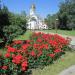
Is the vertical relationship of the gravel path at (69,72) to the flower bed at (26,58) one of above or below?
below

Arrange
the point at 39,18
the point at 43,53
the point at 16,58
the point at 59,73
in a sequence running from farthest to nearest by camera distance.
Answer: the point at 39,18, the point at 43,53, the point at 59,73, the point at 16,58

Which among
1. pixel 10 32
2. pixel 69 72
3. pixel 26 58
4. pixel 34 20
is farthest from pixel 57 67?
pixel 34 20

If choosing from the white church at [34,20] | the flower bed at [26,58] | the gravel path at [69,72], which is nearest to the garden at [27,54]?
the flower bed at [26,58]

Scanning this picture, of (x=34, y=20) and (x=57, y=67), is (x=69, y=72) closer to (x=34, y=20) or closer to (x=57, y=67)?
(x=57, y=67)

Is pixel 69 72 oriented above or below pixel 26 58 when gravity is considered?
below

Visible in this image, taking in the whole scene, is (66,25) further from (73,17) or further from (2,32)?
(2,32)

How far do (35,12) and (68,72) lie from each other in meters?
101

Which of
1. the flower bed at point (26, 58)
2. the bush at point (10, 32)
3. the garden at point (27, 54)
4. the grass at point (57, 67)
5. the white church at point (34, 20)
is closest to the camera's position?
the flower bed at point (26, 58)

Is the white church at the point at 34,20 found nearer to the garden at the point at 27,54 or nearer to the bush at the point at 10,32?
the garden at the point at 27,54

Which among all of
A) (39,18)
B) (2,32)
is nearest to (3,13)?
(2,32)

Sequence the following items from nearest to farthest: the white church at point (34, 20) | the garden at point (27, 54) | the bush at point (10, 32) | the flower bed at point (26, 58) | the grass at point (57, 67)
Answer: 1. the flower bed at point (26, 58)
2. the garden at point (27, 54)
3. the grass at point (57, 67)
4. the bush at point (10, 32)
5. the white church at point (34, 20)

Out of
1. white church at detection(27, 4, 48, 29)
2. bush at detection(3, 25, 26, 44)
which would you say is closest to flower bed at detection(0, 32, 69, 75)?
bush at detection(3, 25, 26, 44)

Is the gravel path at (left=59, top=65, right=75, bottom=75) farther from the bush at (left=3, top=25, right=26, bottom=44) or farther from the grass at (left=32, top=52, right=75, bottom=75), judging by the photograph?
the bush at (left=3, top=25, right=26, bottom=44)

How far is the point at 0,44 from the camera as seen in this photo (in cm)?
1853
